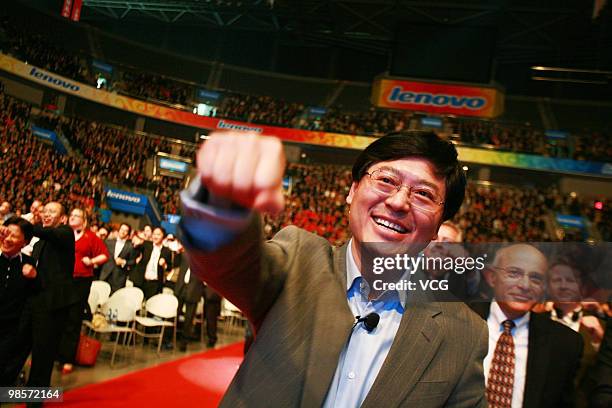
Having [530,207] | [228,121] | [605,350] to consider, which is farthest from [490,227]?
[605,350]

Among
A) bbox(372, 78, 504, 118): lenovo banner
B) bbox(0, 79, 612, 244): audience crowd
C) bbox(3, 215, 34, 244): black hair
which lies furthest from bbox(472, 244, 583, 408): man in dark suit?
bbox(372, 78, 504, 118): lenovo banner

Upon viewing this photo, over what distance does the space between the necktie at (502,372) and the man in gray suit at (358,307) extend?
1.14 m

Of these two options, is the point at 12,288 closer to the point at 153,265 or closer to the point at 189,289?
the point at 189,289

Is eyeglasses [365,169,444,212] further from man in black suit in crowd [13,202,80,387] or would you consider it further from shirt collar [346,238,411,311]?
man in black suit in crowd [13,202,80,387]

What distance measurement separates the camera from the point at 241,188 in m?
0.63

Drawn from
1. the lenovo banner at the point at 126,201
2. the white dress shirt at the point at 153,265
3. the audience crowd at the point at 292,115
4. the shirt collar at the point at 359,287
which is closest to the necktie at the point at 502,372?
the shirt collar at the point at 359,287

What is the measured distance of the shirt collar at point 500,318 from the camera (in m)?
2.19

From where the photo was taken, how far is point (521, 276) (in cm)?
108

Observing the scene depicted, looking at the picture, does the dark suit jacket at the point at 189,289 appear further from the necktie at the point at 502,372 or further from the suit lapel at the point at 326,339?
the suit lapel at the point at 326,339

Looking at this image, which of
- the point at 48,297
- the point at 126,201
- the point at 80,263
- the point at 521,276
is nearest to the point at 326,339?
the point at 521,276

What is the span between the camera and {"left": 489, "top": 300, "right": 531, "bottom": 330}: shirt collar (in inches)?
86.0

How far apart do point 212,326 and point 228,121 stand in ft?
65.0

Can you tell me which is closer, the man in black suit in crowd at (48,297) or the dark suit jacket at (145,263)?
the man in black suit in crowd at (48,297)

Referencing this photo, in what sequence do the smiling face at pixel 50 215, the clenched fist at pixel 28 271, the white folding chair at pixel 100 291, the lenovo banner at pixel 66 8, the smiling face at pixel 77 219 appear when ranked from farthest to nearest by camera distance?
the lenovo banner at pixel 66 8
the white folding chair at pixel 100 291
the smiling face at pixel 77 219
the smiling face at pixel 50 215
the clenched fist at pixel 28 271
